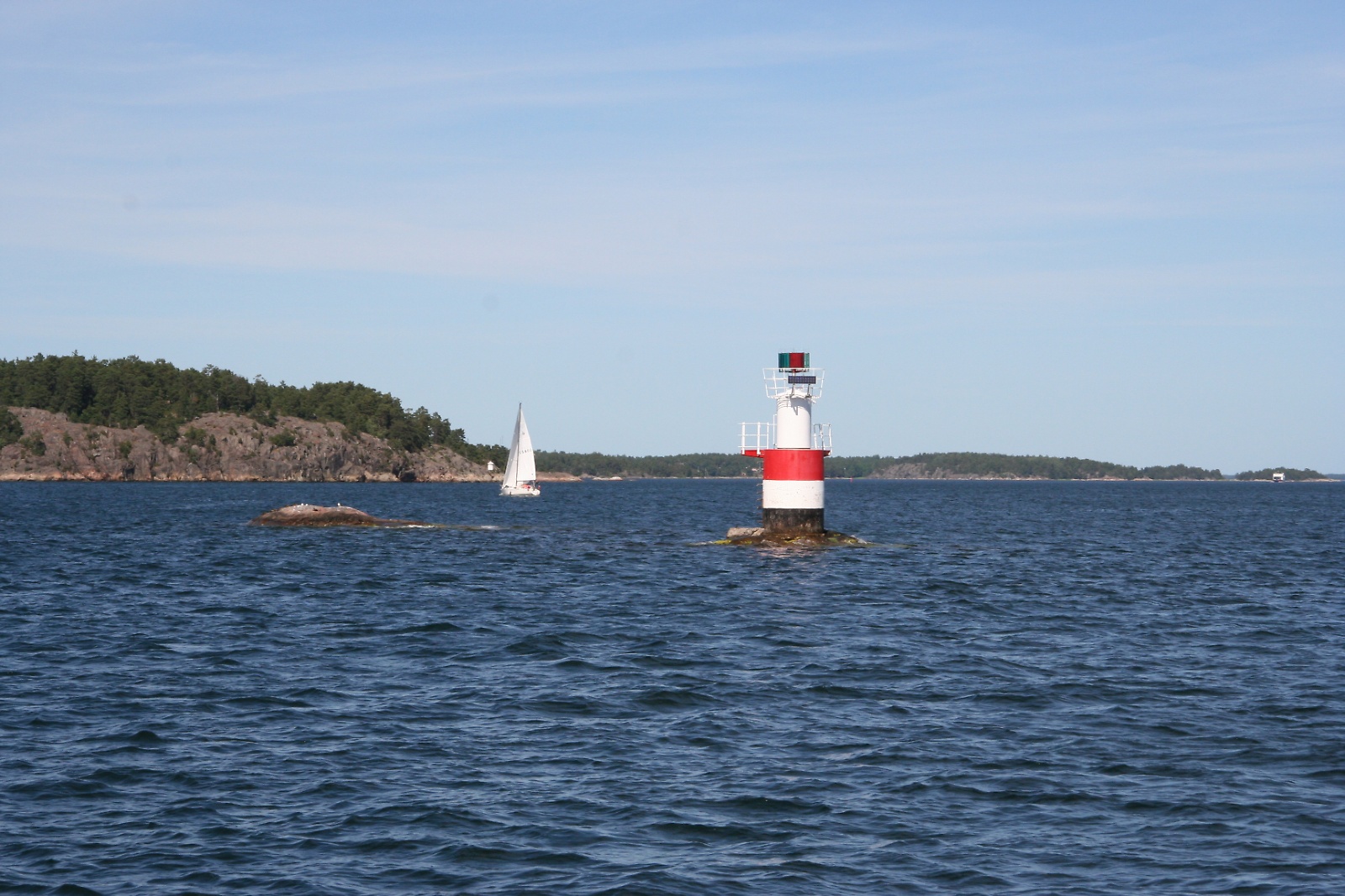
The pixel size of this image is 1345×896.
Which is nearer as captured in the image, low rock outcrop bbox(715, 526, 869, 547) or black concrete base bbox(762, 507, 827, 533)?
black concrete base bbox(762, 507, 827, 533)

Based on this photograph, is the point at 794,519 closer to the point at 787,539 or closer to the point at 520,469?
the point at 787,539

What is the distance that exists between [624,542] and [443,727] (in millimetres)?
42862

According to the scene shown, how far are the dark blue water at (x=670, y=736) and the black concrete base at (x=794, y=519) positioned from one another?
21.7ft

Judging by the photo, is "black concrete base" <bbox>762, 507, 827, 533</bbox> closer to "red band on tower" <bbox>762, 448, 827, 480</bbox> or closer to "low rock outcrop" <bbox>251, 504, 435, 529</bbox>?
"red band on tower" <bbox>762, 448, 827, 480</bbox>

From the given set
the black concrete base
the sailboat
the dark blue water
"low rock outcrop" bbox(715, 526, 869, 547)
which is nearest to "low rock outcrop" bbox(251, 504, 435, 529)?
"low rock outcrop" bbox(715, 526, 869, 547)

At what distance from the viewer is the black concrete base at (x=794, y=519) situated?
48.9m

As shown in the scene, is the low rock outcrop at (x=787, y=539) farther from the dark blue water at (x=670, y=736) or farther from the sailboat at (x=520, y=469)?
the sailboat at (x=520, y=469)

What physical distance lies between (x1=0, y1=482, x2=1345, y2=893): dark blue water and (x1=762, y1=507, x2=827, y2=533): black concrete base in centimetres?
660

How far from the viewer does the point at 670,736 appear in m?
18.8

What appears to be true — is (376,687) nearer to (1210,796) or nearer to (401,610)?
(401,610)

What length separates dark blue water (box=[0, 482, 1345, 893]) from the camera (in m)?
13.2

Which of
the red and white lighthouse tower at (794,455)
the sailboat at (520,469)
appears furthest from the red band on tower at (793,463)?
the sailboat at (520,469)

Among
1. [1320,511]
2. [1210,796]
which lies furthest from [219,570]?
[1320,511]

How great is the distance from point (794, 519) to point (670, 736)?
101 ft
